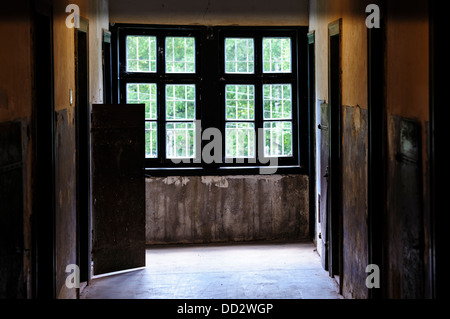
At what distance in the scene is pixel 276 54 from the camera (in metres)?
8.24

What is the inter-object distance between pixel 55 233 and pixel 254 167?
149 inches

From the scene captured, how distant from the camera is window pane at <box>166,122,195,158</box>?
820 centimetres

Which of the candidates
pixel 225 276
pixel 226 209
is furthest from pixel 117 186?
pixel 226 209

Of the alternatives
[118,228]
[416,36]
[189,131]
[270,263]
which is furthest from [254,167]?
[416,36]

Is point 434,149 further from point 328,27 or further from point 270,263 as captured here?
point 270,263

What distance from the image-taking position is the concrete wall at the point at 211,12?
26.0 feet

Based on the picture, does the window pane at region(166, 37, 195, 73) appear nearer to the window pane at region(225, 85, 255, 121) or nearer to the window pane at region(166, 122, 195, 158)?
the window pane at region(225, 85, 255, 121)

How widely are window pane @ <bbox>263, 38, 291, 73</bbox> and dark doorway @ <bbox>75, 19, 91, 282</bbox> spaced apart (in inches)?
102

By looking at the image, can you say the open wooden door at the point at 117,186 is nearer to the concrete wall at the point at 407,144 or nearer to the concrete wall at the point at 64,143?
the concrete wall at the point at 64,143

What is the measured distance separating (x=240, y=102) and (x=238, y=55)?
55 centimetres

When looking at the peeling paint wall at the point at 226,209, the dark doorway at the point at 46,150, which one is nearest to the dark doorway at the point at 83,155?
the dark doorway at the point at 46,150

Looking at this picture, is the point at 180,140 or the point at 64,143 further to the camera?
the point at 180,140

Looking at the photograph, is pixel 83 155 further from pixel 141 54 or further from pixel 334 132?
pixel 334 132

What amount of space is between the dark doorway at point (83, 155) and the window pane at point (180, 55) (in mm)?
1919
